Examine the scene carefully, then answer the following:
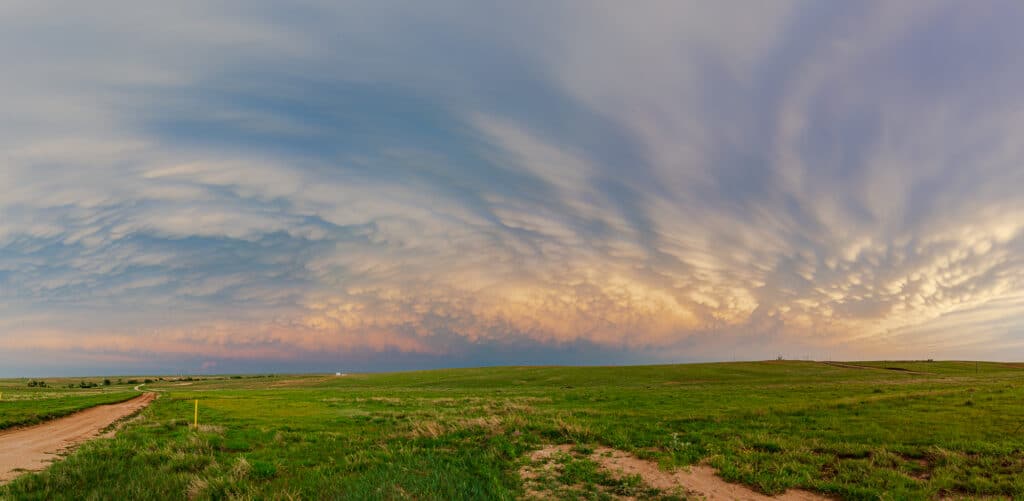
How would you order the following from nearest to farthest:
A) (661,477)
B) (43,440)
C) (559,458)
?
(661,477), (559,458), (43,440)

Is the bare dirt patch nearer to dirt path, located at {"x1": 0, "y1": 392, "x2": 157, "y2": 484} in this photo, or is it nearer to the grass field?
the grass field

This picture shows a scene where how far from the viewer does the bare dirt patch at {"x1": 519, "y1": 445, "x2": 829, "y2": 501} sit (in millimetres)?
12328

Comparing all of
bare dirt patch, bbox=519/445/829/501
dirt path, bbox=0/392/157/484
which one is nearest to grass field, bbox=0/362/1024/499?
bare dirt patch, bbox=519/445/829/501

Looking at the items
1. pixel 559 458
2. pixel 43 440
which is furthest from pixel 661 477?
pixel 43 440

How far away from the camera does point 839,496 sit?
1203cm

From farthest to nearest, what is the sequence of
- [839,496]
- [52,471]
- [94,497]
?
[52,471] → [94,497] → [839,496]

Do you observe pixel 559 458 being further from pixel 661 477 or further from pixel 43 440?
pixel 43 440

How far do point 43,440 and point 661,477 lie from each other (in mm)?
32561

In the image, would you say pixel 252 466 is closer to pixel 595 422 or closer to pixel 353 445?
pixel 353 445

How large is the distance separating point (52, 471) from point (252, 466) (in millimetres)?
6441

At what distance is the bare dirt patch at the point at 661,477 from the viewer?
12.3 m

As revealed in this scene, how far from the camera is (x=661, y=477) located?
45.3 ft

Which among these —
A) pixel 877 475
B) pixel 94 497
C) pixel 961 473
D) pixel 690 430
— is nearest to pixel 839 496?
pixel 877 475

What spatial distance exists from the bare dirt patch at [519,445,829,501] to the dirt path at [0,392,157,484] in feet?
56.7
